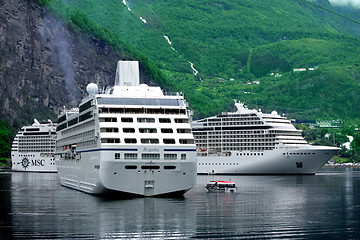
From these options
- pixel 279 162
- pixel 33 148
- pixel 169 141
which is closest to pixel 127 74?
pixel 169 141

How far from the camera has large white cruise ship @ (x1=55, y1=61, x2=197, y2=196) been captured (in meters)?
63.0

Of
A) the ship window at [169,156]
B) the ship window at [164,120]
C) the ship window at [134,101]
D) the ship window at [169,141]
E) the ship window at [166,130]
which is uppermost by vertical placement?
the ship window at [134,101]

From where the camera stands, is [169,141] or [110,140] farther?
[169,141]

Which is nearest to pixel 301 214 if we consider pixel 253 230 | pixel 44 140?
pixel 253 230

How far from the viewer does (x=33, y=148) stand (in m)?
180

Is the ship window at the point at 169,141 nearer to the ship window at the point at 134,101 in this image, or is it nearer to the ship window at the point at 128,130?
the ship window at the point at 128,130

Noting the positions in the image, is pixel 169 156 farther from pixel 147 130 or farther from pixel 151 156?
pixel 147 130

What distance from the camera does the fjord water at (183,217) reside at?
45.1 metres

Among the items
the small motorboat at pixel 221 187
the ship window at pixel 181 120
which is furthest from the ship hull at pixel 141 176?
the small motorboat at pixel 221 187

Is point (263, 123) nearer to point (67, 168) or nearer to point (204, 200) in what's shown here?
point (67, 168)

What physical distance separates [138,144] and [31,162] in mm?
119456

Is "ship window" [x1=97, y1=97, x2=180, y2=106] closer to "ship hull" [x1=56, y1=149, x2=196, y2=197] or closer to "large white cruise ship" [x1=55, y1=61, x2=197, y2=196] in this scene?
"large white cruise ship" [x1=55, y1=61, x2=197, y2=196]

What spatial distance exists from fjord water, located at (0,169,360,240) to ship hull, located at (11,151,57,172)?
98.8 metres

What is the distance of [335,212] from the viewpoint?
5741 centimetres
